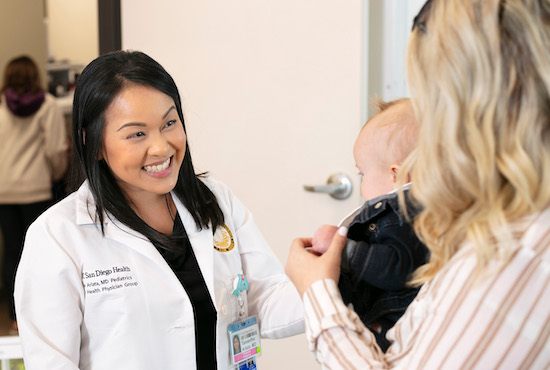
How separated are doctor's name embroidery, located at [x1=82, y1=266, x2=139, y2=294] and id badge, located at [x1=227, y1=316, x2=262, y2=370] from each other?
0.26m

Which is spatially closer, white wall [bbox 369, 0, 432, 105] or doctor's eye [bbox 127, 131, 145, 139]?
doctor's eye [bbox 127, 131, 145, 139]

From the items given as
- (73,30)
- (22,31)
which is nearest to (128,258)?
(73,30)

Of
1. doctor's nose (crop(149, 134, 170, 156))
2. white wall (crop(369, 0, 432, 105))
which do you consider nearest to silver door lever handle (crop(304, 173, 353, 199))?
white wall (crop(369, 0, 432, 105))

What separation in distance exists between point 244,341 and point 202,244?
0.80ft

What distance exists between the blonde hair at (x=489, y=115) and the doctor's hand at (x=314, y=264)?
0.75 feet

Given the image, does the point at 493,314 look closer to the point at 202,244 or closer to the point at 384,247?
the point at 384,247

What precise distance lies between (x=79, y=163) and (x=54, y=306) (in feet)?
1.15

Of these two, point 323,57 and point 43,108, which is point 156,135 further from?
point 43,108

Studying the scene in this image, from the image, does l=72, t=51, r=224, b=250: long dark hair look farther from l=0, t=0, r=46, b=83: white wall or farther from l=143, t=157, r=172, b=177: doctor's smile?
l=0, t=0, r=46, b=83: white wall

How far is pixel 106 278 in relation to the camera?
4.09 ft

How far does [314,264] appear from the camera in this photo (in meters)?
0.94

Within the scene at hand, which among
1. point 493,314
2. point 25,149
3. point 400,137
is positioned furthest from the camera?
point 25,149

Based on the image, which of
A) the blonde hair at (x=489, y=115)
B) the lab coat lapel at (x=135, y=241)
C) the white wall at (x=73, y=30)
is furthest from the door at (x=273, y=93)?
the white wall at (x=73, y=30)

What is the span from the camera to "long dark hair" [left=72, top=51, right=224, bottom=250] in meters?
1.29
